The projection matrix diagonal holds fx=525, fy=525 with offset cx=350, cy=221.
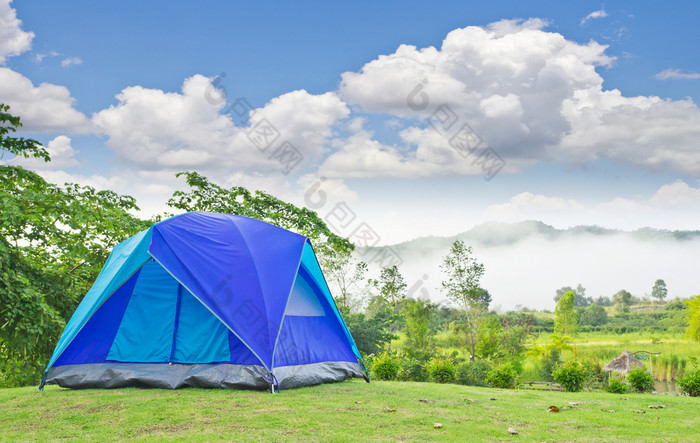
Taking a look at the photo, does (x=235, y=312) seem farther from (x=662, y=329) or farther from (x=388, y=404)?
(x=662, y=329)

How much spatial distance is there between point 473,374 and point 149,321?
7500 millimetres

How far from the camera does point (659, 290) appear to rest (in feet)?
167

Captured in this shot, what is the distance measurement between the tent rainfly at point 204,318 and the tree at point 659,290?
1963 inches

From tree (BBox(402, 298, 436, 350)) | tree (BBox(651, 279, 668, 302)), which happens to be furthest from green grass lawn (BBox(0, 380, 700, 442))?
tree (BBox(651, 279, 668, 302))

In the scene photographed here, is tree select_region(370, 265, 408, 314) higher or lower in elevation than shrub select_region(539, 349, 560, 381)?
higher

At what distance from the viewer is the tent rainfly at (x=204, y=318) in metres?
6.83

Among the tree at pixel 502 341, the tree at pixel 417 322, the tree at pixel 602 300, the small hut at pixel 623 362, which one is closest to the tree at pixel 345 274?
the tree at pixel 417 322

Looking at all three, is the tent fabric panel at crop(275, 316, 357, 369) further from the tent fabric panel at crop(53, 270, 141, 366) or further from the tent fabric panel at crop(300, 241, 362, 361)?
the tent fabric panel at crop(53, 270, 141, 366)

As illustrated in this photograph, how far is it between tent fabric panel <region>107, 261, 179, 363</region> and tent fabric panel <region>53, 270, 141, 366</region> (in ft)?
0.27

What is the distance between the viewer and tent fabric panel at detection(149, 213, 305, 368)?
675 cm

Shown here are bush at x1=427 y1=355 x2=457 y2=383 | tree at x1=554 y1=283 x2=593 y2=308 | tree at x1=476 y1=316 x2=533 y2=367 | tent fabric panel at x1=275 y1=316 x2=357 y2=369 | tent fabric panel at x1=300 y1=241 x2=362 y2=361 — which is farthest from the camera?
tree at x1=554 y1=283 x2=593 y2=308

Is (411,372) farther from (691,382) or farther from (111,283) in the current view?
(111,283)

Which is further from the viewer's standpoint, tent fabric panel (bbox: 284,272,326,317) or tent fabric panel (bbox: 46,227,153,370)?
tent fabric panel (bbox: 284,272,326,317)

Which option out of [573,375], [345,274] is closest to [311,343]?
[573,375]
